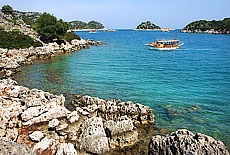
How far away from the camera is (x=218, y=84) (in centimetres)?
3341

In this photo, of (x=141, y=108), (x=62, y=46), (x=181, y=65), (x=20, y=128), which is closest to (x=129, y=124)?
(x=141, y=108)

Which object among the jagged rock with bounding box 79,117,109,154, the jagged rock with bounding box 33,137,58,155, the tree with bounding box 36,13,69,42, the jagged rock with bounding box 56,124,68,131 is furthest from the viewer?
the tree with bounding box 36,13,69,42

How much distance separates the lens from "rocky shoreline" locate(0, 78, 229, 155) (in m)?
11.9

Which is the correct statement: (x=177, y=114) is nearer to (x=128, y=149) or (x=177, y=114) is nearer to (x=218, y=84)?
(x=128, y=149)

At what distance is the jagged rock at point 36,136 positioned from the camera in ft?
49.7

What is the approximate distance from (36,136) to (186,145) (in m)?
9.53

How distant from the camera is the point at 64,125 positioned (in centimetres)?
1770

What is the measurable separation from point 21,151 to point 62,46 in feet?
212

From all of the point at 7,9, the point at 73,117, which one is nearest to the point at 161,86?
the point at 73,117

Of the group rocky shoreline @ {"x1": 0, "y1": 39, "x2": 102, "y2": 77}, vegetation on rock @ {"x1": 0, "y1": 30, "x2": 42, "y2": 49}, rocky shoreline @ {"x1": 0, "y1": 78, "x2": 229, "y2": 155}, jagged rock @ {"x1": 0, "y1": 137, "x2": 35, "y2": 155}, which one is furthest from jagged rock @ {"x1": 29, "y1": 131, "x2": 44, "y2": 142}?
vegetation on rock @ {"x1": 0, "y1": 30, "x2": 42, "y2": 49}

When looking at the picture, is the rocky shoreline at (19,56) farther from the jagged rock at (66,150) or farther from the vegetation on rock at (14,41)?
the jagged rock at (66,150)

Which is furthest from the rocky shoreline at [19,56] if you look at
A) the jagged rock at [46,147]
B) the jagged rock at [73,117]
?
the jagged rock at [46,147]

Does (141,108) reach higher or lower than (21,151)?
lower

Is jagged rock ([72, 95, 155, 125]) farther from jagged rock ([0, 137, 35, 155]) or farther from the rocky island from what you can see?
jagged rock ([0, 137, 35, 155])
